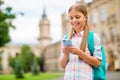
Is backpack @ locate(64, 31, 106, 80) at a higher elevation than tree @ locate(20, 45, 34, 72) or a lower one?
higher

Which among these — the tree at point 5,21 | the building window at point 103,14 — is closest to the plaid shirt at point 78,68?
the tree at point 5,21

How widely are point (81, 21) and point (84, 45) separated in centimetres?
21

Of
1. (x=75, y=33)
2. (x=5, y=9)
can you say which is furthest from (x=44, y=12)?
(x=75, y=33)

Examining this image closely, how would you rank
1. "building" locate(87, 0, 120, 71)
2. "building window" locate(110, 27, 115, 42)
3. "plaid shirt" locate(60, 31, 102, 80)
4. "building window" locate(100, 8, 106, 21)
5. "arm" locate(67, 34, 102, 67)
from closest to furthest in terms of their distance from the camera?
"arm" locate(67, 34, 102, 67) → "plaid shirt" locate(60, 31, 102, 80) → "building" locate(87, 0, 120, 71) → "building window" locate(110, 27, 115, 42) → "building window" locate(100, 8, 106, 21)

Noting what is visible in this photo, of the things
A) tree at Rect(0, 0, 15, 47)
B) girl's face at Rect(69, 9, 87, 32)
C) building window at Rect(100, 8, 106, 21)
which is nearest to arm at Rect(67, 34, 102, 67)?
girl's face at Rect(69, 9, 87, 32)

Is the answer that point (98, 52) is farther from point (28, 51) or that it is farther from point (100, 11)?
point (28, 51)

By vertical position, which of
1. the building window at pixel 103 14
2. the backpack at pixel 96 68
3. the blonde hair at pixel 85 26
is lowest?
the backpack at pixel 96 68

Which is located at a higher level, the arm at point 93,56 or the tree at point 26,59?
the arm at point 93,56

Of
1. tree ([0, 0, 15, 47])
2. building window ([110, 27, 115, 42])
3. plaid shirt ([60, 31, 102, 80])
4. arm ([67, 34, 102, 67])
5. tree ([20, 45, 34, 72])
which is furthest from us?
tree ([20, 45, 34, 72])

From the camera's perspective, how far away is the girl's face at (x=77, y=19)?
9.55 feet

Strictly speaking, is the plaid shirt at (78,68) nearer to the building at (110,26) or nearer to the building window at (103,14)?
the building at (110,26)

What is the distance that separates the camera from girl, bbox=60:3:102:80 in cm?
280

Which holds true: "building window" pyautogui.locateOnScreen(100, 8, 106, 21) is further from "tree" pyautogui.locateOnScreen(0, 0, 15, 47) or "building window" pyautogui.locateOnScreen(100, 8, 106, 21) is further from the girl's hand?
the girl's hand

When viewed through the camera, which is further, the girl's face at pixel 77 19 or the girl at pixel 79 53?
the girl's face at pixel 77 19
